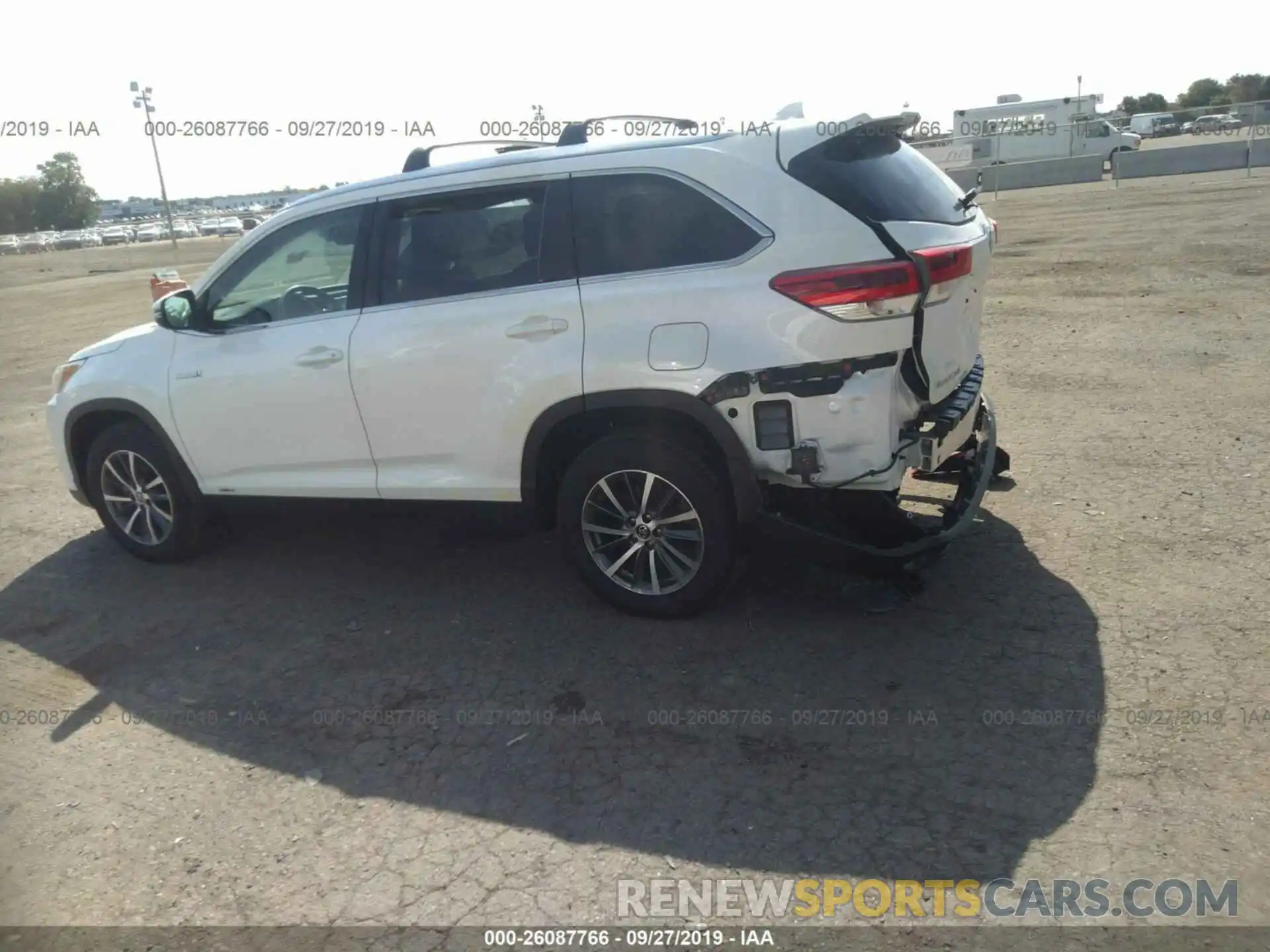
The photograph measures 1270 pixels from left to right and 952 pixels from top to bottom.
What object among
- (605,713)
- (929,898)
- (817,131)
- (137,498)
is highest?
(817,131)

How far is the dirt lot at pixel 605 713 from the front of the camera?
9.84ft

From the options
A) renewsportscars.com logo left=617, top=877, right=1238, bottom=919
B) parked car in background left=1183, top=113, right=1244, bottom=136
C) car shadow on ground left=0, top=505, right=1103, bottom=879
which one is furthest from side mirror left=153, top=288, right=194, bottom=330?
→ parked car in background left=1183, top=113, right=1244, bottom=136

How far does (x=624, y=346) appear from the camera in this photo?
162 inches

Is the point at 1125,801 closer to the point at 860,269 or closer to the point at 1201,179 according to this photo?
the point at 860,269

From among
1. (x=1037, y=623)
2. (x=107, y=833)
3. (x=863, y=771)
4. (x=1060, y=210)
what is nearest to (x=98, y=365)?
(x=107, y=833)

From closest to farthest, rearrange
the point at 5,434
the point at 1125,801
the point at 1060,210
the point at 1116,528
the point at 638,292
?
the point at 1125,801
the point at 638,292
the point at 1116,528
the point at 5,434
the point at 1060,210

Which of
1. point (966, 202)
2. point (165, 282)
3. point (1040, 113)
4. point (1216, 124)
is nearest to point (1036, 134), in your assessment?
point (1040, 113)

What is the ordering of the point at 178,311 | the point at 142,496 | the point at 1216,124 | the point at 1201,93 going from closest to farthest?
the point at 178,311 → the point at 142,496 → the point at 1216,124 → the point at 1201,93

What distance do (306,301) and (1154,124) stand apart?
65391 millimetres

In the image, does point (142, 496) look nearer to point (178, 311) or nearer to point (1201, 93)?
point (178, 311)

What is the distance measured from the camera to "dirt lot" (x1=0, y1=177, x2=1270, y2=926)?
300cm

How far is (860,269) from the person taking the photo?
149 inches

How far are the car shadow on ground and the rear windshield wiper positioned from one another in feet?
5.52

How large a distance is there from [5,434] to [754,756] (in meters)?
8.53
